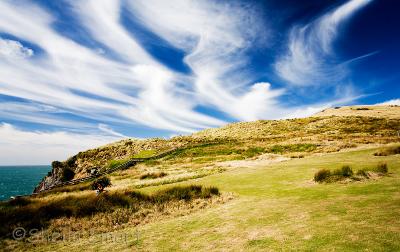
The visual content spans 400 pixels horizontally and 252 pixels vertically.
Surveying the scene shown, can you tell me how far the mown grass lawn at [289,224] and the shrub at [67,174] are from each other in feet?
158

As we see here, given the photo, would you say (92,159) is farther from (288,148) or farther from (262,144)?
(288,148)

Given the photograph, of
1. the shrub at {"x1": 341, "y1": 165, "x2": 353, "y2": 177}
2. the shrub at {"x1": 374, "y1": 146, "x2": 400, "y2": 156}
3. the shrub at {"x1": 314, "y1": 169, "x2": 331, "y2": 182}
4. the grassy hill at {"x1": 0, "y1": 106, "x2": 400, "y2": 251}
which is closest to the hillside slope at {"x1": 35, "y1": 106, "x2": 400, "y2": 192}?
the shrub at {"x1": 374, "y1": 146, "x2": 400, "y2": 156}

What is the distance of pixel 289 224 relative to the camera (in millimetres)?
10477

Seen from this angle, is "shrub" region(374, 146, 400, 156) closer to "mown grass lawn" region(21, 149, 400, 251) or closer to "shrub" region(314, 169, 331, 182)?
"mown grass lawn" region(21, 149, 400, 251)

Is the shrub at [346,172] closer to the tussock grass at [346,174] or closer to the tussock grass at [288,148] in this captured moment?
the tussock grass at [346,174]

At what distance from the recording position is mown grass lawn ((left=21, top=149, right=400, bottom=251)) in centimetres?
839

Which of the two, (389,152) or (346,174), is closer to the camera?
(346,174)

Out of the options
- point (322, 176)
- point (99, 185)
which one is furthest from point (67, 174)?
point (322, 176)

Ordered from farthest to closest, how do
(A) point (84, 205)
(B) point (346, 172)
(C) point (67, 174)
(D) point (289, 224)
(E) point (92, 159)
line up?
1. (E) point (92, 159)
2. (C) point (67, 174)
3. (B) point (346, 172)
4. (A) point (84, 205)
5. (D) point (289, 224)

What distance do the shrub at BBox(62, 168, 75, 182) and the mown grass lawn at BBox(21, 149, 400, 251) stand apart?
4804cm

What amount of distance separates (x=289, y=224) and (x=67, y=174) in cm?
5525

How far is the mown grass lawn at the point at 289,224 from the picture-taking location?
27.5 ft

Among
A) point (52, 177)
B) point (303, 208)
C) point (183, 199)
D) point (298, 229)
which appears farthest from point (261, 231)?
point (52, 177)

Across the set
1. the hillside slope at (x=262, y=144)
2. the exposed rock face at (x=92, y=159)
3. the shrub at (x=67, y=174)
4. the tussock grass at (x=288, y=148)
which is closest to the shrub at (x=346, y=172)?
the hillside slope at (x=262, y=144)
